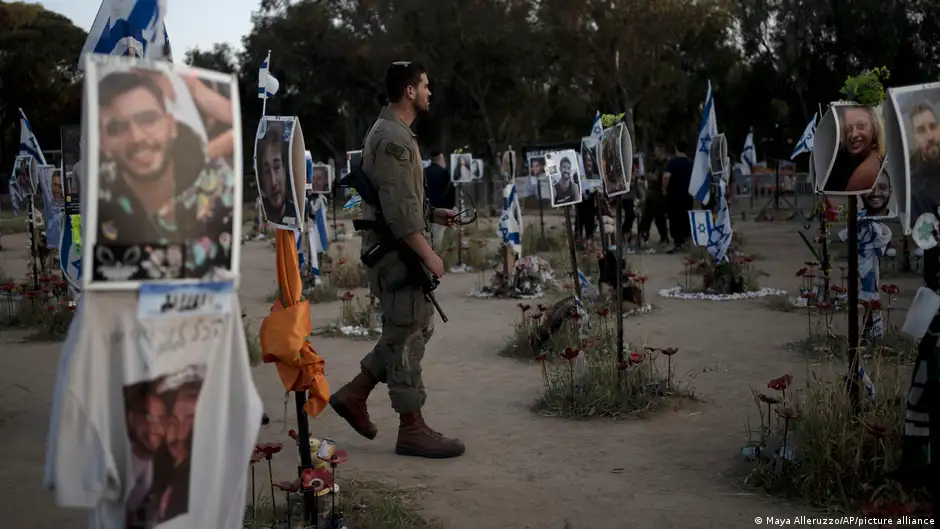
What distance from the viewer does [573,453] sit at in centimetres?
504

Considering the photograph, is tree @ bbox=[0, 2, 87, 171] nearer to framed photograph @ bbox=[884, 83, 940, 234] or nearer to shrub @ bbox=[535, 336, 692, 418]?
shrub @ bbox=[535, 336, 692, 418]

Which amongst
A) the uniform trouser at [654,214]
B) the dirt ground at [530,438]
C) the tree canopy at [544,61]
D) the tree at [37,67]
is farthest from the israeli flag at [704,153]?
the tree at [37,67]

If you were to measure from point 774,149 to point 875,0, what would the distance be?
33.5ft

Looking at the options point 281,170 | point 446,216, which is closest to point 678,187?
point 446,216

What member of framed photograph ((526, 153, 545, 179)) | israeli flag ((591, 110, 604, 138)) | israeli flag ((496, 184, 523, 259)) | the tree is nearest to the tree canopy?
the tree

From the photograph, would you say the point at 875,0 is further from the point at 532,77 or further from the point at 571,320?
the point at 571,320

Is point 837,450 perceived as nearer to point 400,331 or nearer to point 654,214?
point 400,331

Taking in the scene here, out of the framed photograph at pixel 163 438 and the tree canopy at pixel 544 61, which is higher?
the tree canopy at pixel 544 61

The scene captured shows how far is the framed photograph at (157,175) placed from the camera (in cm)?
242

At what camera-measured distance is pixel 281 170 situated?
374 centimetres

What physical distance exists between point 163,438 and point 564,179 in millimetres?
7056

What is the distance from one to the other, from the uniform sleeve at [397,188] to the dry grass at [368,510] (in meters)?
1.20

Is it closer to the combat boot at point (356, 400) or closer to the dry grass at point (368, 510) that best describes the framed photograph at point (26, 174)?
the combat boot at point (356, 400)

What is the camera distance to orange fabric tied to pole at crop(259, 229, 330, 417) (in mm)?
3602
